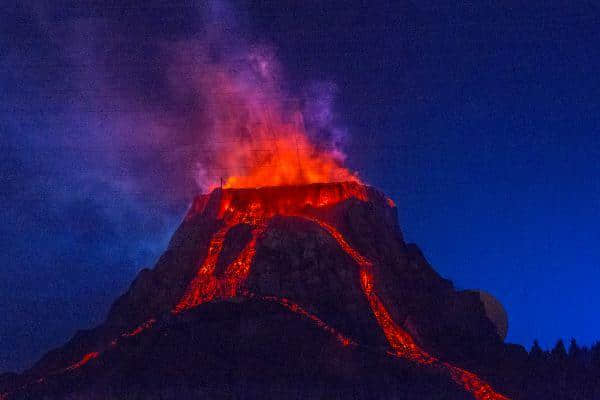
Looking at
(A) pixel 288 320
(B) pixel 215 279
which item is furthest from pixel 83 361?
(A) pixel 288 320

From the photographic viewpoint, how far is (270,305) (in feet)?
173

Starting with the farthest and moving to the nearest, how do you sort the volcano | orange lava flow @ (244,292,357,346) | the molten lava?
the molten lava
orange lava flow @ (244,292,357,346)
the volcano

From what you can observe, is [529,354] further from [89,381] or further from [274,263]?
[89,381]

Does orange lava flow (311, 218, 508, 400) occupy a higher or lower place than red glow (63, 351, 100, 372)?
higher

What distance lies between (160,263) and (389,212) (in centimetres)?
2625

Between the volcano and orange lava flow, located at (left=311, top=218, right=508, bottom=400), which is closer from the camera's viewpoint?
the volcano

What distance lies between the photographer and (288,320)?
50688 mm

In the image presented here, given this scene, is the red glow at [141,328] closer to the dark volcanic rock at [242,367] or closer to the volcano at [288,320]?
the volcano at [288,320]

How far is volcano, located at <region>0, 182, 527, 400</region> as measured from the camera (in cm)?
4550

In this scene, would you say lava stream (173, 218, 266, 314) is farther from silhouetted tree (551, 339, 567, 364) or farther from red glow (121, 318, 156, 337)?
silhouetted tree (551, 339, 567, 364)

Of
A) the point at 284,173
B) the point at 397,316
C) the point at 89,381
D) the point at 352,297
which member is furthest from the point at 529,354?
the point at 89,381

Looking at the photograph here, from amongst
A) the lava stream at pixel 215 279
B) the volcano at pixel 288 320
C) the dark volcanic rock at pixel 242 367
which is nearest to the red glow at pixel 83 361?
the volcano at pixel 288 320

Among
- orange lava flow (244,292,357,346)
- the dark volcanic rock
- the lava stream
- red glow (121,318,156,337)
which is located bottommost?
the dark volcanic rock

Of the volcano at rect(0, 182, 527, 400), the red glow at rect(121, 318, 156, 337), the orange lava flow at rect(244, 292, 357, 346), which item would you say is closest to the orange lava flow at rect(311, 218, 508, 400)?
the volcano at rect(0, 182, 527, 400)
